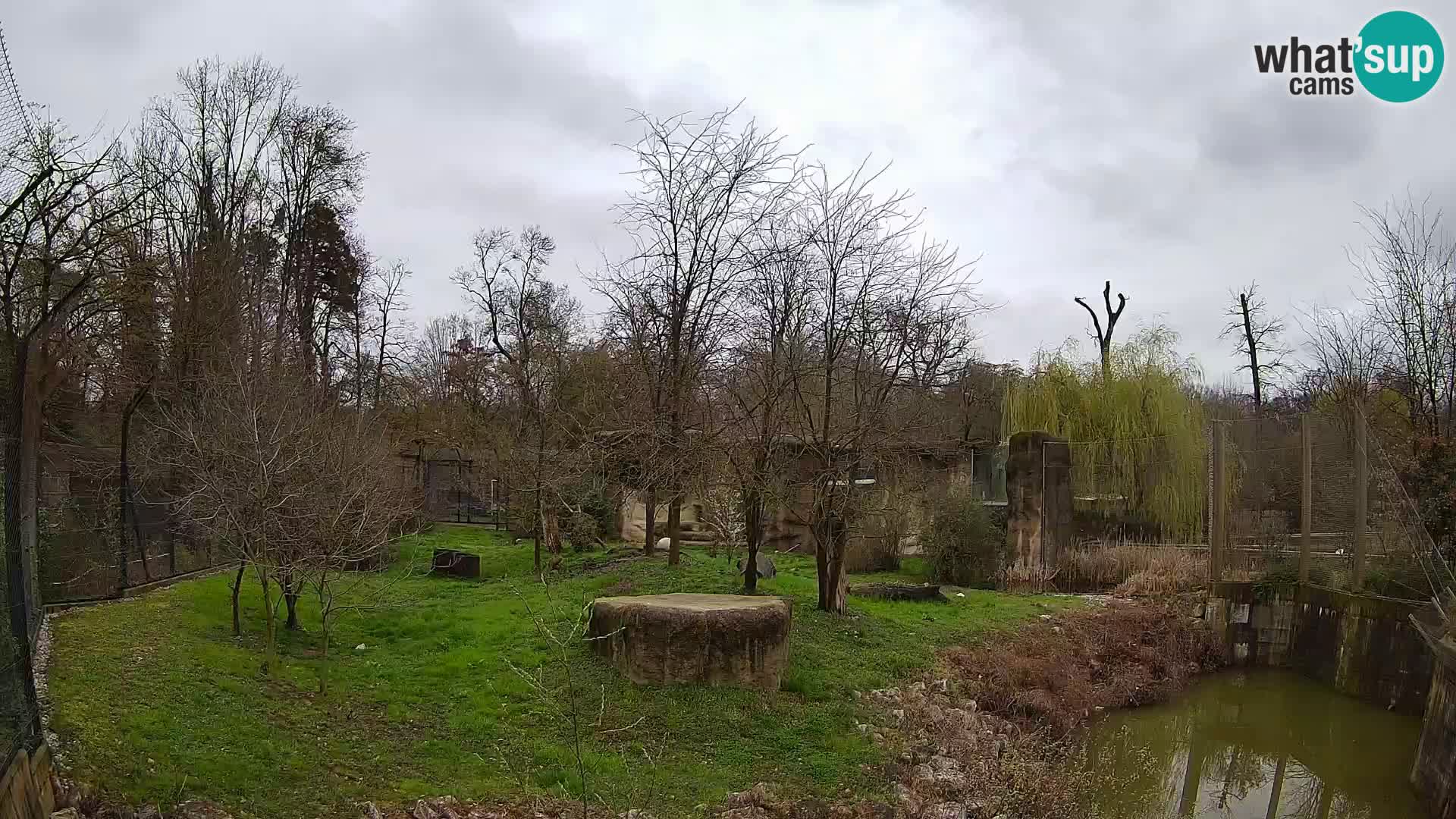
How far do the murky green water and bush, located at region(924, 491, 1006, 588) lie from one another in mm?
5212

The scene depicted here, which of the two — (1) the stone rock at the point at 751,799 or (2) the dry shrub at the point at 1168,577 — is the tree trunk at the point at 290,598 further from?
(2) the dry shrub at the point at 1168,577

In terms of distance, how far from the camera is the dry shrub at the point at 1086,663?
11711mm

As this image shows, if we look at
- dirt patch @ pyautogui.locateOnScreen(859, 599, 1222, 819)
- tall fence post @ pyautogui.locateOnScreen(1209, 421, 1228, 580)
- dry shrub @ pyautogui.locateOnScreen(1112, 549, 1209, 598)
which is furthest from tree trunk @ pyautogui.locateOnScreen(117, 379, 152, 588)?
tall fence post @ pyautogui.locateOnScreen(1209, 421, 1228, 580)

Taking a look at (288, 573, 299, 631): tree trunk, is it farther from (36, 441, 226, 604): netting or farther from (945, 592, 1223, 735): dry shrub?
(945, 592, 1223, 735): dry shrub

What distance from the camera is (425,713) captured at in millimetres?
9125

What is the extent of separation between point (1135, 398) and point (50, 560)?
67.4 feet

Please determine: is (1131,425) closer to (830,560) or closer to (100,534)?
(830,560)

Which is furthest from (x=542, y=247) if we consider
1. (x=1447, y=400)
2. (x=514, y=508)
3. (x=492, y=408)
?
(x=1447, y=400)

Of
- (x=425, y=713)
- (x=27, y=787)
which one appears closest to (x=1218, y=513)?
(x=425, y=713)

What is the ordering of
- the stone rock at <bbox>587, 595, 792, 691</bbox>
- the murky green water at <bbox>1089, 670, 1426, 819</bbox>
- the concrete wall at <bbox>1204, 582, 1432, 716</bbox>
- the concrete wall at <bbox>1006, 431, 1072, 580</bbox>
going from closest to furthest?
1. the stone rock at <bbox>587, 595, 792, 691</bbox>
2. the murky green water at <bbox>1089, 670, 1426, 819</bbox>
3. the concrete wall at <bbox>1204, 582, 1432, 716</bbox>
4. the concrete wall at <bbox>1006, 431, 1072, 580</bbox>

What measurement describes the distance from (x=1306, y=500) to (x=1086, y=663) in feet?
15.5

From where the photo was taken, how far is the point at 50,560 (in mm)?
11523

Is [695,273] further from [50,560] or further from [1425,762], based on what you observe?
[1425,762]

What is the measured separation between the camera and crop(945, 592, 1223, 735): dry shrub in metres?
11.7
